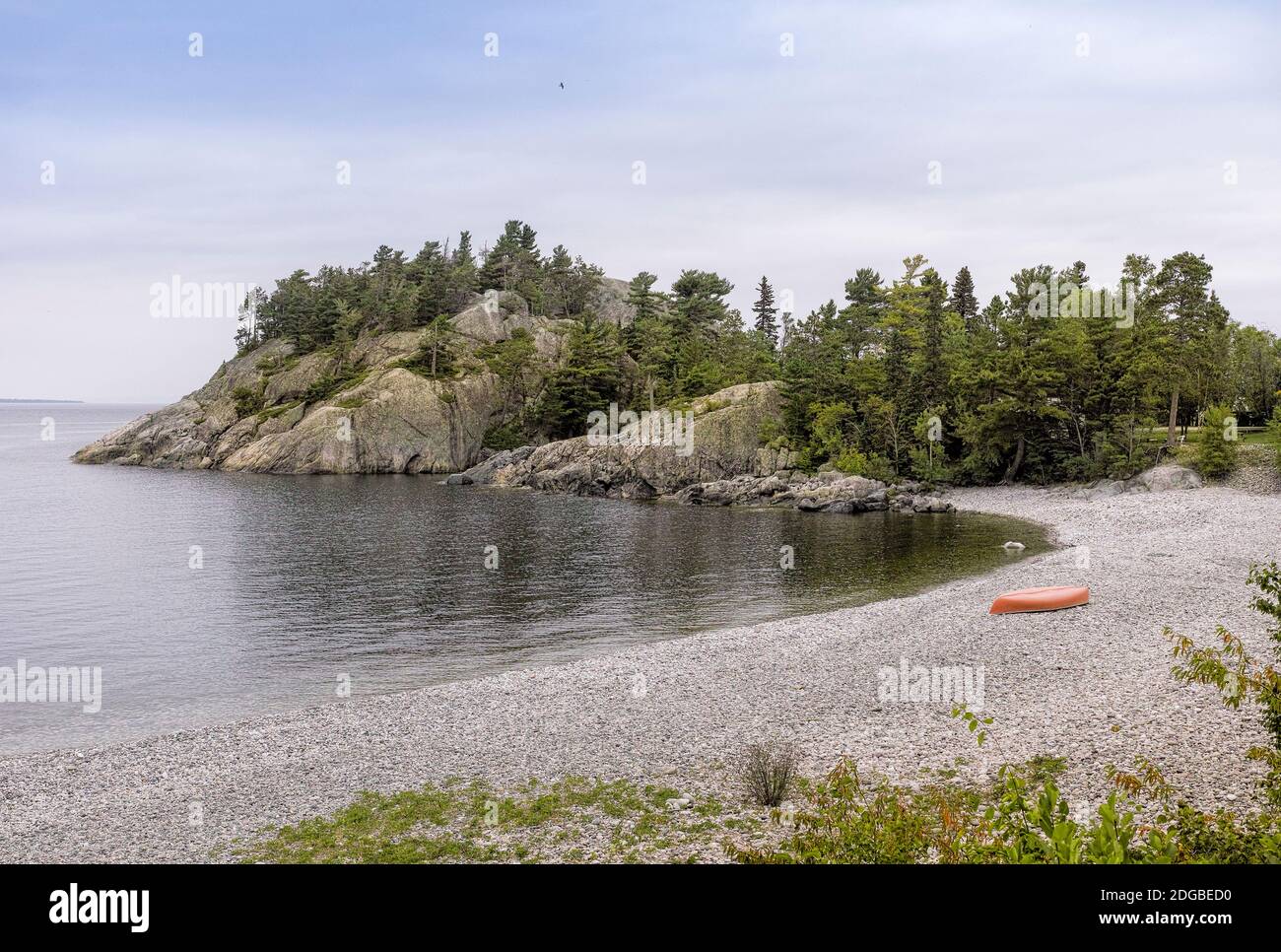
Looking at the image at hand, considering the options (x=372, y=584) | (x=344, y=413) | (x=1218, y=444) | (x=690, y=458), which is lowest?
(x=372, y=584)

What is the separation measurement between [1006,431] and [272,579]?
6725cm

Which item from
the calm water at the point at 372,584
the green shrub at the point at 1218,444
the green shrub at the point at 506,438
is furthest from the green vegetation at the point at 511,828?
the green shrub at the point at 506,438

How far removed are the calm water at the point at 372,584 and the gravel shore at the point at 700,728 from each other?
4240 mm

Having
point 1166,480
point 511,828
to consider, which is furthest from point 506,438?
point 511,828

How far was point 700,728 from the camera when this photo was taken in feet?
75.2

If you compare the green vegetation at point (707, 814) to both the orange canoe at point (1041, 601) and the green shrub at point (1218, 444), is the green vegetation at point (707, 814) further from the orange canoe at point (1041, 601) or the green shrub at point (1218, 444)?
the green shrub at point (1218, 444)

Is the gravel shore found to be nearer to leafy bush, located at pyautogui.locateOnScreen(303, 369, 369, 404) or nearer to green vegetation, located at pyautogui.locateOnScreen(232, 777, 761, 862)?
green vegetation, located at pyautogui.locateOnScreen(232, 777, 761, 862)

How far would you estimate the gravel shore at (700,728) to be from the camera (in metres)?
18.1

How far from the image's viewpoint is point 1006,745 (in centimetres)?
1950

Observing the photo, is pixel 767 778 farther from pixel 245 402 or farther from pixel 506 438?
pixel 245 402

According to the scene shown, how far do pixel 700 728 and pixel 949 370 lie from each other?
75979 millimetres
